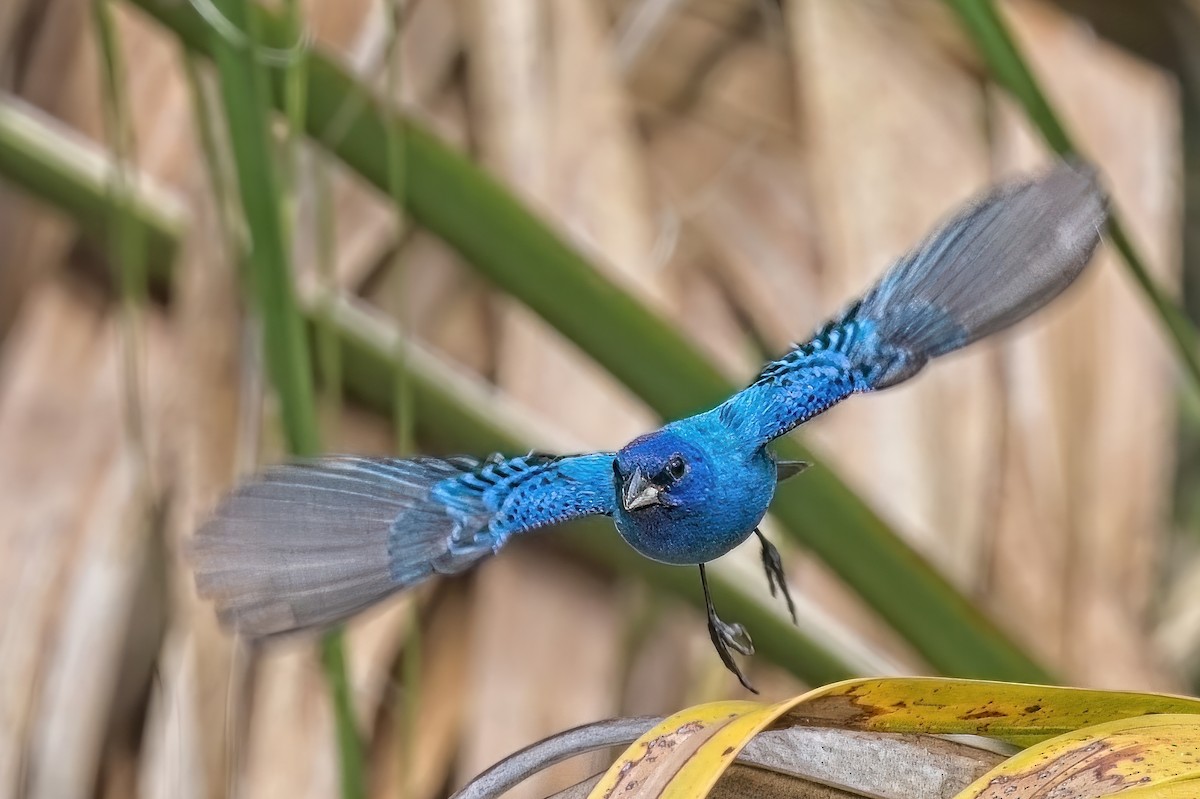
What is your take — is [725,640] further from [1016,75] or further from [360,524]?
[1016,75]

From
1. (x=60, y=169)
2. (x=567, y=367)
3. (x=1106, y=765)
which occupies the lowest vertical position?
(x=1106, y=765)

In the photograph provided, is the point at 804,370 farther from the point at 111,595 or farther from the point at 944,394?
the point at 111,595

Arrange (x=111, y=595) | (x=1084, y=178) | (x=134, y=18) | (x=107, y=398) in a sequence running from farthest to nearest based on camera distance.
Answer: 1. (x=134, y=18)
2. (x=107, y=398)
3. (x=111, y=595)
4. (x=1084, y=178)

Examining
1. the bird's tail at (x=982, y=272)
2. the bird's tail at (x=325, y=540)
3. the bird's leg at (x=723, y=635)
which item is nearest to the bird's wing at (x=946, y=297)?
the bird's tail at (x=982, y=272)

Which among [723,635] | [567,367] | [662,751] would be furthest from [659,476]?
[567,367]

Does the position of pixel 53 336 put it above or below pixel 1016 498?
above

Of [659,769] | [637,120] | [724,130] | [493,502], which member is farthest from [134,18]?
[659,769]

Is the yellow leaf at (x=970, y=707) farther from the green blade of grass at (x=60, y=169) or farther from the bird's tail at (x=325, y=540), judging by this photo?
the green blade of grass at (x=60, y=169)
